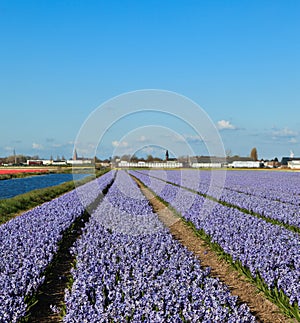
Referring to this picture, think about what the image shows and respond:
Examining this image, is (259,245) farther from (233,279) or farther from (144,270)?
(144,270)

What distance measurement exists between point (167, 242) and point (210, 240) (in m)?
2.15

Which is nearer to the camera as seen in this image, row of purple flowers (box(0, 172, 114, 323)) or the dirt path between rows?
row of purple flowers (box(0, 172, 114, 323))

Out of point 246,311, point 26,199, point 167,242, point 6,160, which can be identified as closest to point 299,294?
point 246,311

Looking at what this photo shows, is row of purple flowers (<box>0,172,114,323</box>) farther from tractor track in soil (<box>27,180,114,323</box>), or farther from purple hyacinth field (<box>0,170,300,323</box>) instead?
tractor track in soil (<box>27,180,114,323</box>)

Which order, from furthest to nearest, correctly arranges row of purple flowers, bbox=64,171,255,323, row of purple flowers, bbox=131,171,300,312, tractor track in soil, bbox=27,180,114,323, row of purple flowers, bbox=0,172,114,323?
row of purple flowers, bbox=131,171,300,312 → tractor track in soil, bbox=27,180,114,323 → row of purple flowers, bbox=0,172,114,323 → row of purple flowers, bbox=64,171,255,323

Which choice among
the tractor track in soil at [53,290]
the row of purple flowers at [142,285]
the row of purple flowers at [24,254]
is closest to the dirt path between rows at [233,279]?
the row of purple flowers at [142,285]

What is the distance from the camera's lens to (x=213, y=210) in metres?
14.0

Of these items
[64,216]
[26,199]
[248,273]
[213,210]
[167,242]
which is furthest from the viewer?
[26,199]

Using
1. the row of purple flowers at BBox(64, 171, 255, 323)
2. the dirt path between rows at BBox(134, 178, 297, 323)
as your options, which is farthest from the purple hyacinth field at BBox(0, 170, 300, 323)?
the dirt path between rows at BBox(134, 178, 297, 323)

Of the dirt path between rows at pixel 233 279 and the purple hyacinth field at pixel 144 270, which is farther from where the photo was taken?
the dirt path between rows at pixel 233 279

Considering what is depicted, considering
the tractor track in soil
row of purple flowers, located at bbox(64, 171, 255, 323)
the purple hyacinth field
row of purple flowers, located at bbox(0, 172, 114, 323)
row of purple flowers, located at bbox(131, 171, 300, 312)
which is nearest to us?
row of purple flowers, located at bbox(64, 171, 255, 323)

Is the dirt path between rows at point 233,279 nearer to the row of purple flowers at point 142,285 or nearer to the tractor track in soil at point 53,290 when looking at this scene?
the row of purple flowers at point 142,285

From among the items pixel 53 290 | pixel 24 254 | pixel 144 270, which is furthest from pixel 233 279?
pixel 24 254

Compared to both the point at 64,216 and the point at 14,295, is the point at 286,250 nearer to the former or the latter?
Answer: the point at 14,295
